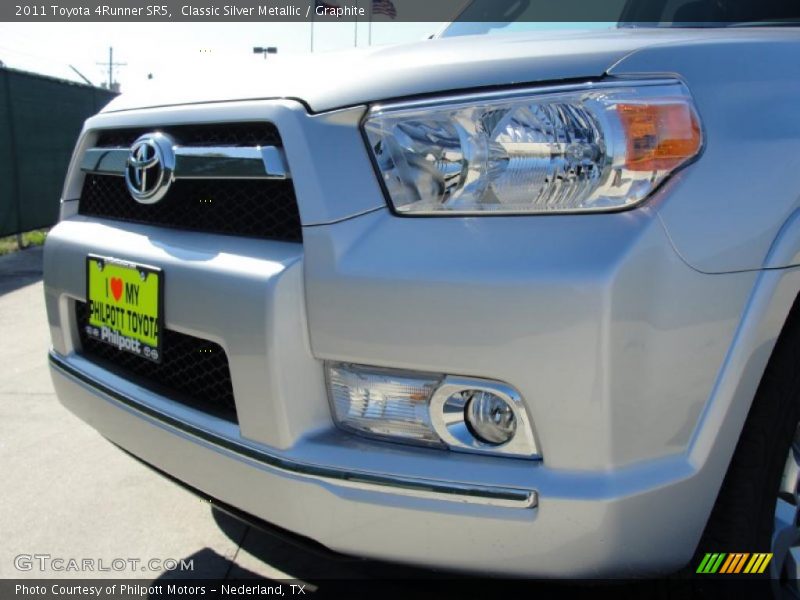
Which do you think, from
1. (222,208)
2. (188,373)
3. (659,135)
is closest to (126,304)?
(188,373)

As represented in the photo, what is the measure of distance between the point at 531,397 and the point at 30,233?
30.3 ft

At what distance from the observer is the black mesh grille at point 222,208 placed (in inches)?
63.2

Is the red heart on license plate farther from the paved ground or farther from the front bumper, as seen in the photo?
the paved ground

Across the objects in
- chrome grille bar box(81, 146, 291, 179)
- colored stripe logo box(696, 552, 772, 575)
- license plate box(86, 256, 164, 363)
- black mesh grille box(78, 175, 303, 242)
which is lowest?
colored stripe logo box(696, 552, 772, 575)

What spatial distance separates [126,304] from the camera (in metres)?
1.84

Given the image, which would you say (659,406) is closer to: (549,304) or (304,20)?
(549,304)

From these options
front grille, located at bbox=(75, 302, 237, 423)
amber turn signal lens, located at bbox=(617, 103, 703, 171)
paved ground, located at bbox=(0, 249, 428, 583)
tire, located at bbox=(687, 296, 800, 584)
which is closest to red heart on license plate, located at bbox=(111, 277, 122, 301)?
front grille, located at bbox=(75, 302, 237, 423)

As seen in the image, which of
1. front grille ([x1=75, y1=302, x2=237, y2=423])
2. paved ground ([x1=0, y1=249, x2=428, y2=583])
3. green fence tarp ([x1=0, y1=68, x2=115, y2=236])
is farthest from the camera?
green fence tarp ([x1=0, y1=68, x2=115, y2=236])

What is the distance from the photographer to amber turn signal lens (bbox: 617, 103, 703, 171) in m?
1.33

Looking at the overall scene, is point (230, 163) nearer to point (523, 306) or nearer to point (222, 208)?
point (222, 208)

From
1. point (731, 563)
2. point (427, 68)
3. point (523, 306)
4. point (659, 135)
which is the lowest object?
point (731, 563)

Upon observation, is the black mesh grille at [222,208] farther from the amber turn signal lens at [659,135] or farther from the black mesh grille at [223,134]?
the amber turn signal lens at [659,135]

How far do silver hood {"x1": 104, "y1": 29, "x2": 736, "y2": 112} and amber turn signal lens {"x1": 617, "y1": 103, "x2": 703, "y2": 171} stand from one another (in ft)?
0.36

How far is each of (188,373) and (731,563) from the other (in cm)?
130
